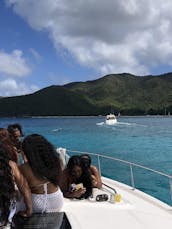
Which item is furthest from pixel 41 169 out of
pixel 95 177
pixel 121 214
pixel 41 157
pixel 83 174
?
pixel 95 177

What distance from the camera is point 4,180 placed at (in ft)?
8.80

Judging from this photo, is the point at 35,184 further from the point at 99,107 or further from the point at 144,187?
the point at 99,107

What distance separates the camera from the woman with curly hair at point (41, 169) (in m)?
3.19

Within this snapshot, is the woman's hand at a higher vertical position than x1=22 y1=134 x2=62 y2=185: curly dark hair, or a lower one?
lower

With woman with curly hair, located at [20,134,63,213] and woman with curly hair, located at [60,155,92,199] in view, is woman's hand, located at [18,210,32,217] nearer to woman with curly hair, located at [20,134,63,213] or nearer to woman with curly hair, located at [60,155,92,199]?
woman with curly hair, located at [20,134,63,213]

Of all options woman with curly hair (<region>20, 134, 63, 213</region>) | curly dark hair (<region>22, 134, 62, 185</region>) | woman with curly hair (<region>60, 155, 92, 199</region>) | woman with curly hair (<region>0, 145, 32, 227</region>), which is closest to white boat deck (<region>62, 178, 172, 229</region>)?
woman with curly hair (<region>60, 155, 92, 199</region>)

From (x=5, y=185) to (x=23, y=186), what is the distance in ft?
1.82

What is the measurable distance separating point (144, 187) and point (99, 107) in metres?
183

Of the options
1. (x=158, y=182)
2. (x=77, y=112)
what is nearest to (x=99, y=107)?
(x=77, y=112)

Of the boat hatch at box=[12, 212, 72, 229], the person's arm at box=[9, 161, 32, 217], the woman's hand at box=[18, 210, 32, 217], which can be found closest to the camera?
the person's arm at box=[9, 161, 32, 217]

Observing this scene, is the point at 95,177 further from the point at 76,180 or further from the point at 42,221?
the point at 42,221

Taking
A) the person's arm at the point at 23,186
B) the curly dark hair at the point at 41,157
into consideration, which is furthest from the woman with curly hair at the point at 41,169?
the person's arm at the point at 23,186

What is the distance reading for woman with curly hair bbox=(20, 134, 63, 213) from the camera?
3.19 m

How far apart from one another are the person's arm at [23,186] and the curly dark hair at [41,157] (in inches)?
5.5
